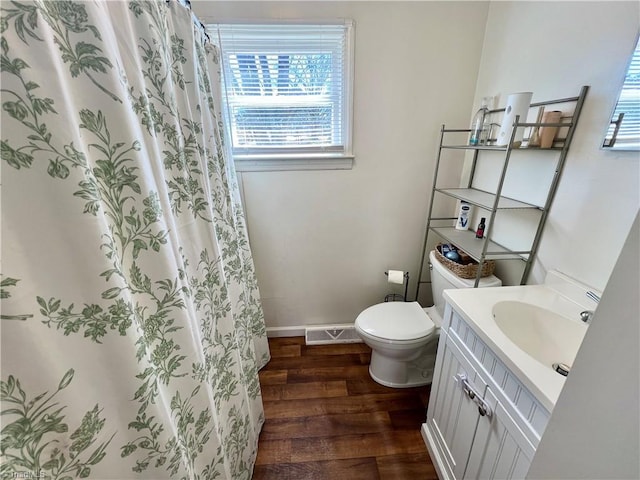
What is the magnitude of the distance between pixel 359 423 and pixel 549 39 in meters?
2.01

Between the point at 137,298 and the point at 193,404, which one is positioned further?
the point at 193,404

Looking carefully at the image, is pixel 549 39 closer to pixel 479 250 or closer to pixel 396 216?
pixel 479 250

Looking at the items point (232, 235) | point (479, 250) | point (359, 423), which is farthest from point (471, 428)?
point (232, 235)

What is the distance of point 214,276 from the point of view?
939mm

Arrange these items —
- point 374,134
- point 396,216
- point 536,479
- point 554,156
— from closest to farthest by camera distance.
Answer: point 536,479, point 554,156, point 374,134, point 396,216

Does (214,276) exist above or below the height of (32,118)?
below

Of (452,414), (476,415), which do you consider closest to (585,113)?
(476,415)

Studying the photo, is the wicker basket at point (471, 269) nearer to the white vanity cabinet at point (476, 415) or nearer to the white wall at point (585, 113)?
the white wall at point (585, 113)

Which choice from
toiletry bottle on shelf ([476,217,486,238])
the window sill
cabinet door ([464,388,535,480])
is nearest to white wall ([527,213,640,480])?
cabinet door ([464,388,535,480])

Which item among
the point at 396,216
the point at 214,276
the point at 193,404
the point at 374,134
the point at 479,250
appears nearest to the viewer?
the point at 193,404

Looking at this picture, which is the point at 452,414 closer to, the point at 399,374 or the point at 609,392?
the point at 399,374

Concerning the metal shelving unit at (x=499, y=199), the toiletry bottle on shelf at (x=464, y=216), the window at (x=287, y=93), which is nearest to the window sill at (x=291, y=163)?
the window at (x=287, y=93)

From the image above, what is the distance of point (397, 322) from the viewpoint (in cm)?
157

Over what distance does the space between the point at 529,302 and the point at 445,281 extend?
0.49m
